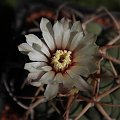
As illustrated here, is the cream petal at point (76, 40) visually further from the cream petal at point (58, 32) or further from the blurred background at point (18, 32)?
the blurred background at point (18, 32)

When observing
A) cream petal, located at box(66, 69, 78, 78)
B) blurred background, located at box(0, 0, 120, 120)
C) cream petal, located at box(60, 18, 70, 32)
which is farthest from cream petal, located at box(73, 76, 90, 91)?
blurred background, located at box(0, 0, 120, 120)

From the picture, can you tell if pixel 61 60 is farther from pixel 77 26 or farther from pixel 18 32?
pixel 18 32

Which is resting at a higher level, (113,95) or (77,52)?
(77,52)

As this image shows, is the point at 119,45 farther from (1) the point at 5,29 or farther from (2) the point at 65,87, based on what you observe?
(1) the point at 5,29

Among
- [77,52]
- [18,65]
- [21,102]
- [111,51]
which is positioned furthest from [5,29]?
[77,52]

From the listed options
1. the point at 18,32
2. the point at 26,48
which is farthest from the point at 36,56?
the point at 18,32

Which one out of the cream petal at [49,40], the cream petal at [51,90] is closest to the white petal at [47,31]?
the cream petal at [49,40]
